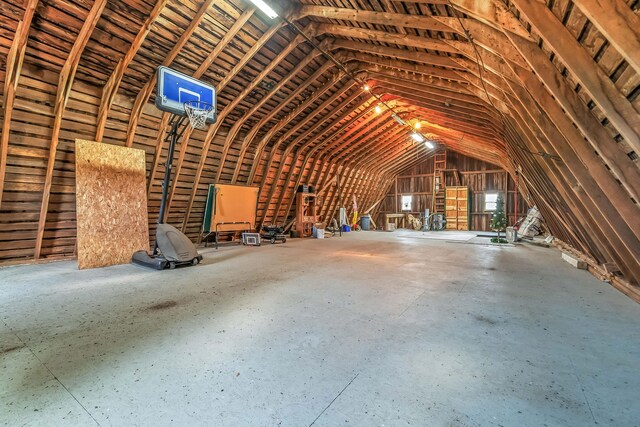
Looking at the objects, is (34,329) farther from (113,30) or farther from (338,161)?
(338,161)

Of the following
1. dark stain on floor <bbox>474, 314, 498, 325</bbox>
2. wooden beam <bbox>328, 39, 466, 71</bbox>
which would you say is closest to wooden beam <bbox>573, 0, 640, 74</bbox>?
dark stain on floor <bbox>474, 314, 498, 325</bbox>

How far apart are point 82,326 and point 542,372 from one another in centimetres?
358

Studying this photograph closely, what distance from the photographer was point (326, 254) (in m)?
6.30

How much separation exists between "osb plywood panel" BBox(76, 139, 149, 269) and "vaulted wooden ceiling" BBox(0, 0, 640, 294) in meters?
0.40

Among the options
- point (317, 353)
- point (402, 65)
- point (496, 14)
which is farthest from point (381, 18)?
point (317, 353)

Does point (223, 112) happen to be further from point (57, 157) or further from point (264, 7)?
point (57, 157)

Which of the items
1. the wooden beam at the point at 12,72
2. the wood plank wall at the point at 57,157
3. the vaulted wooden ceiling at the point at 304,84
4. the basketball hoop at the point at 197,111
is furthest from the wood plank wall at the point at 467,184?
the wooden beam at the point at 12,72

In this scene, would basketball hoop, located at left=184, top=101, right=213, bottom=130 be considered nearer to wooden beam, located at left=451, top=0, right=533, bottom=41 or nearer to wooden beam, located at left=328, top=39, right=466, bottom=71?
wooden beam, located at left=328, top=39, right=466, bottom=71

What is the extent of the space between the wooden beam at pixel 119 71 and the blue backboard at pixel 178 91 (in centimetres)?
47

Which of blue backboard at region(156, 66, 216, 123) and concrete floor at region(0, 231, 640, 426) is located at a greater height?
blue backboard at region(156, 66, 216, 123)

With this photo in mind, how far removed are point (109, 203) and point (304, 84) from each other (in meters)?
4.97

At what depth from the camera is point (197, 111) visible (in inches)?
202

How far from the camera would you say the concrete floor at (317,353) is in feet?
4.55

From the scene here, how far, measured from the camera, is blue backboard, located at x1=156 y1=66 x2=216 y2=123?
4664mm
